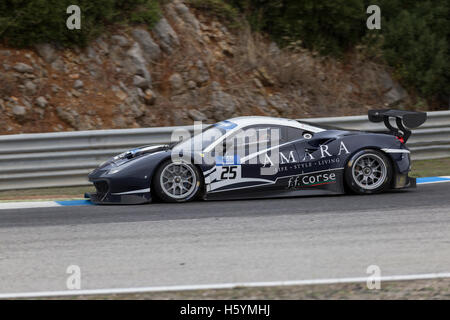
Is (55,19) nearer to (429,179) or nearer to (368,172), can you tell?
(368,172)

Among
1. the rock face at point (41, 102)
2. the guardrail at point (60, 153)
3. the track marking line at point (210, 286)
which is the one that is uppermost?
the rock face at point (41, 102)

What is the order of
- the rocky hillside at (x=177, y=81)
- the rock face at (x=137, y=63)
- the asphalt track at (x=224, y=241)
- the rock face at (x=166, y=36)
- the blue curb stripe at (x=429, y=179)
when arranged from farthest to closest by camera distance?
the rock face at (x=166, y=36)
the rock face at (x=137, y=63)
the rocky hillside at (x=177, y=81)
the blue curb stripe at (x=429, y=179)
the asphalt track at (x=224, y=241)

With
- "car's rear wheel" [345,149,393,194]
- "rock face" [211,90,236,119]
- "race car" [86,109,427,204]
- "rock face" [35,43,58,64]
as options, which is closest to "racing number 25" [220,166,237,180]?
"race car" [86,109,427,204]

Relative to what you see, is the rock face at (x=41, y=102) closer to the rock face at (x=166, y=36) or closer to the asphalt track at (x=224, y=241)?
the rock face at (x=166, y=36)

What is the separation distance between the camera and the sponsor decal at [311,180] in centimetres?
937

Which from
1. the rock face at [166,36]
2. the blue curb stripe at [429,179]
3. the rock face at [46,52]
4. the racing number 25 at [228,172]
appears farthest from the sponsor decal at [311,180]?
the rock face at [46,52]

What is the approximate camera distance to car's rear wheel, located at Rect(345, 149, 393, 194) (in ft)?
31.2

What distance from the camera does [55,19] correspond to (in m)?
13.8

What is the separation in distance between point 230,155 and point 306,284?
13.9 ft

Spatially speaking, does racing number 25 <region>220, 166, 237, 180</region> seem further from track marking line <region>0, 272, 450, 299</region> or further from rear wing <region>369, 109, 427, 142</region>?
track marking line <region>0, 272, 450, 299</region>

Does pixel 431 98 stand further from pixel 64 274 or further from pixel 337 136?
pixel 64 274

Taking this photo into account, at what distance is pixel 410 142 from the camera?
12.7m

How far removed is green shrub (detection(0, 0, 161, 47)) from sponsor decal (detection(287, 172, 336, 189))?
6.80m
